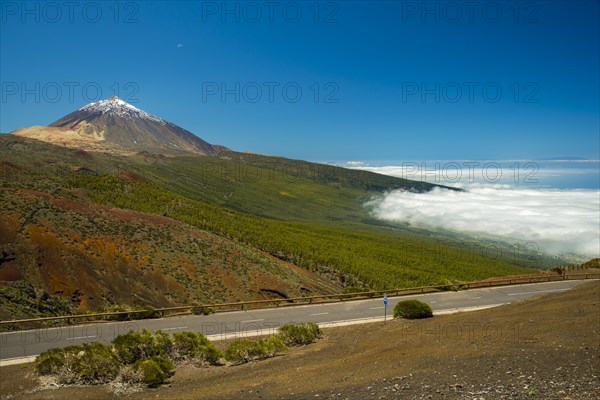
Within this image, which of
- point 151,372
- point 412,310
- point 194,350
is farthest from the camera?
point 412,310

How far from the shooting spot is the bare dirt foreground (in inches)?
411

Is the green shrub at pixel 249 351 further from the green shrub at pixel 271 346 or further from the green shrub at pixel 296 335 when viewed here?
the green shrub at pixel 296 335

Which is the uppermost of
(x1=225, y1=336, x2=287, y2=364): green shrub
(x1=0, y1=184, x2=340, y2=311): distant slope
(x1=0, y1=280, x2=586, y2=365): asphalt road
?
(x1=0, y1=184, x2=340, y2=311): distant slope

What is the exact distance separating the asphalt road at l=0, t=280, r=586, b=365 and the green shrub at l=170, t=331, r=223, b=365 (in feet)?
12.0

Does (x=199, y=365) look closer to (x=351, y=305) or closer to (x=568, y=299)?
(x=351, y=305)

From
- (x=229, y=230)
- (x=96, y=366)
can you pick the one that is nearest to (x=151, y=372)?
(x=96, y=366)

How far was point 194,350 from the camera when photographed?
1848cm

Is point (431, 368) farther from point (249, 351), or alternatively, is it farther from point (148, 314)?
point (148, 314)

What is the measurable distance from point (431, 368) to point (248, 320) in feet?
51.9

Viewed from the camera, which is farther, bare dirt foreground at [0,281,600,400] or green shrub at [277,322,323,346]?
green shrub at [277,322,323,346]

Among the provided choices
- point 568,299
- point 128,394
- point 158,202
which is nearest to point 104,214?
point 158,202

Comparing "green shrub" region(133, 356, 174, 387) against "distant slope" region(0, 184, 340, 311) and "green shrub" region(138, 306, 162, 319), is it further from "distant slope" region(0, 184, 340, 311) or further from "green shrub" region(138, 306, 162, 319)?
"distant slope" region(0, 184, 340, 311)

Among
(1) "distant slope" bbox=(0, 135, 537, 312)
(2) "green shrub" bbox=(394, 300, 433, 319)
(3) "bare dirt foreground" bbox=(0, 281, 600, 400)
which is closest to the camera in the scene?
(3) "bare dirt foreground" bbox=(0, 281, 600, 400)

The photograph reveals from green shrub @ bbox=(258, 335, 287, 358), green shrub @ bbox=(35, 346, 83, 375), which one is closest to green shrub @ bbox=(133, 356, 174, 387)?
green shrub @ bbox=(35, 346, 83, 375)
